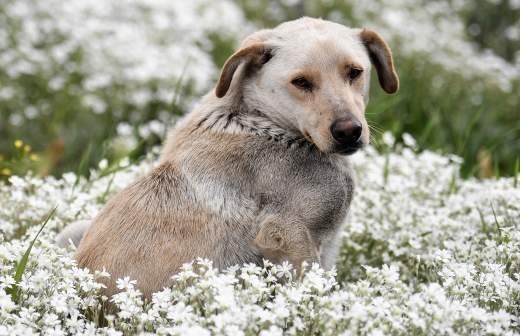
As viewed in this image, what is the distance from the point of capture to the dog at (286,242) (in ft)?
12.6

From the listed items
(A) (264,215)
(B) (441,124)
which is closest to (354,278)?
(A) (264,215)

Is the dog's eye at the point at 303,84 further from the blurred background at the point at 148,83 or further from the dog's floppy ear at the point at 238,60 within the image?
the blurred background at the point at 148,83

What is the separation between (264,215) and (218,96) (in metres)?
0.63

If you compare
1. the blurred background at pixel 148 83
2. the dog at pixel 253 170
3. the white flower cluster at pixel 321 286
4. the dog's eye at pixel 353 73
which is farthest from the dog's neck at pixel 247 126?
the blurred background at pixel 148 83

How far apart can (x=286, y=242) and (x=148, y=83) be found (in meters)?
4.39

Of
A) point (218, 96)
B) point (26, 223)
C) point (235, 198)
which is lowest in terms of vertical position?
point (26, 223)

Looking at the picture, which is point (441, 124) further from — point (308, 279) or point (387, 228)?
point (308, 279)

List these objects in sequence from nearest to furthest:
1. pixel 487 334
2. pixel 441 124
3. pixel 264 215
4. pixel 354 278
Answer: pixel 487 334 < pixel 264 215 < pixel 354 278 < pixel 441 124

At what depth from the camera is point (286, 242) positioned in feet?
12.6

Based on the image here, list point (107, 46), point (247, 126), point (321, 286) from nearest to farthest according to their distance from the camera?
1. point (321, 286)
2. point (247, 126)
3. point (107, 46)

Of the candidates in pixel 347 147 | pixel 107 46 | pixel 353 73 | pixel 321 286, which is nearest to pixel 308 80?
pixel 353 73

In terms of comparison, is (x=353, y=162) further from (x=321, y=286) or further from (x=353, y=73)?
(x=321, y=286)

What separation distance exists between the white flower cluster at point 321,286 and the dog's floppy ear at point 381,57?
0.86 m

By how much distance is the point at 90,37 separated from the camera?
8375 millimetres
